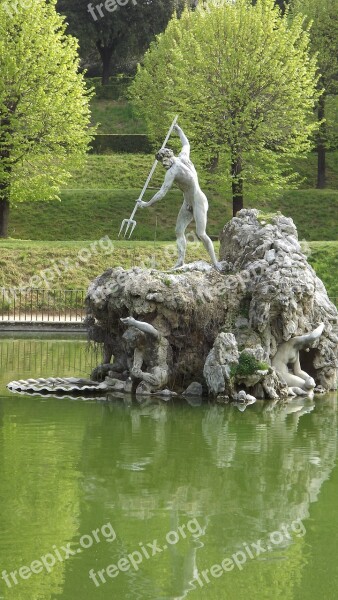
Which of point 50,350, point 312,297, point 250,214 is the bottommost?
point 50,350

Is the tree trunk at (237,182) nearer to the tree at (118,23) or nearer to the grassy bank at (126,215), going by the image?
the grassy bank at (126,215)

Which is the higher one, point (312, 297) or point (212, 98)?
point (212, 98)

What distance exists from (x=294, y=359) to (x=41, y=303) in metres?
16.6

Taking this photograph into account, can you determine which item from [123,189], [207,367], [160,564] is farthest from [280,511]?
[123,189]

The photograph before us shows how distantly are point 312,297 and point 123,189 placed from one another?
34.7m

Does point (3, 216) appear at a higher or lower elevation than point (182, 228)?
lower

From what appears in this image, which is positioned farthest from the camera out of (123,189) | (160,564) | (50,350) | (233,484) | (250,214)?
(123,189)

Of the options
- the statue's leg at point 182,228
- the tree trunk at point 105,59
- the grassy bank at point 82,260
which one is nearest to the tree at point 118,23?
the tree trunk at point 105,59

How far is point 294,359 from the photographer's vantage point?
23.1 m

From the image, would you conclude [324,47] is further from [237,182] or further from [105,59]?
[105,59]

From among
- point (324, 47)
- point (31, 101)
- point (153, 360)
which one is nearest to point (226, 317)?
point (153, 360)

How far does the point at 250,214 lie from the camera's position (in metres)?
25.5

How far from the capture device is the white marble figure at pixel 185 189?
23.6m

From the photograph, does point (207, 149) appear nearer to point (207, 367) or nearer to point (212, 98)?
point (212, 98)
